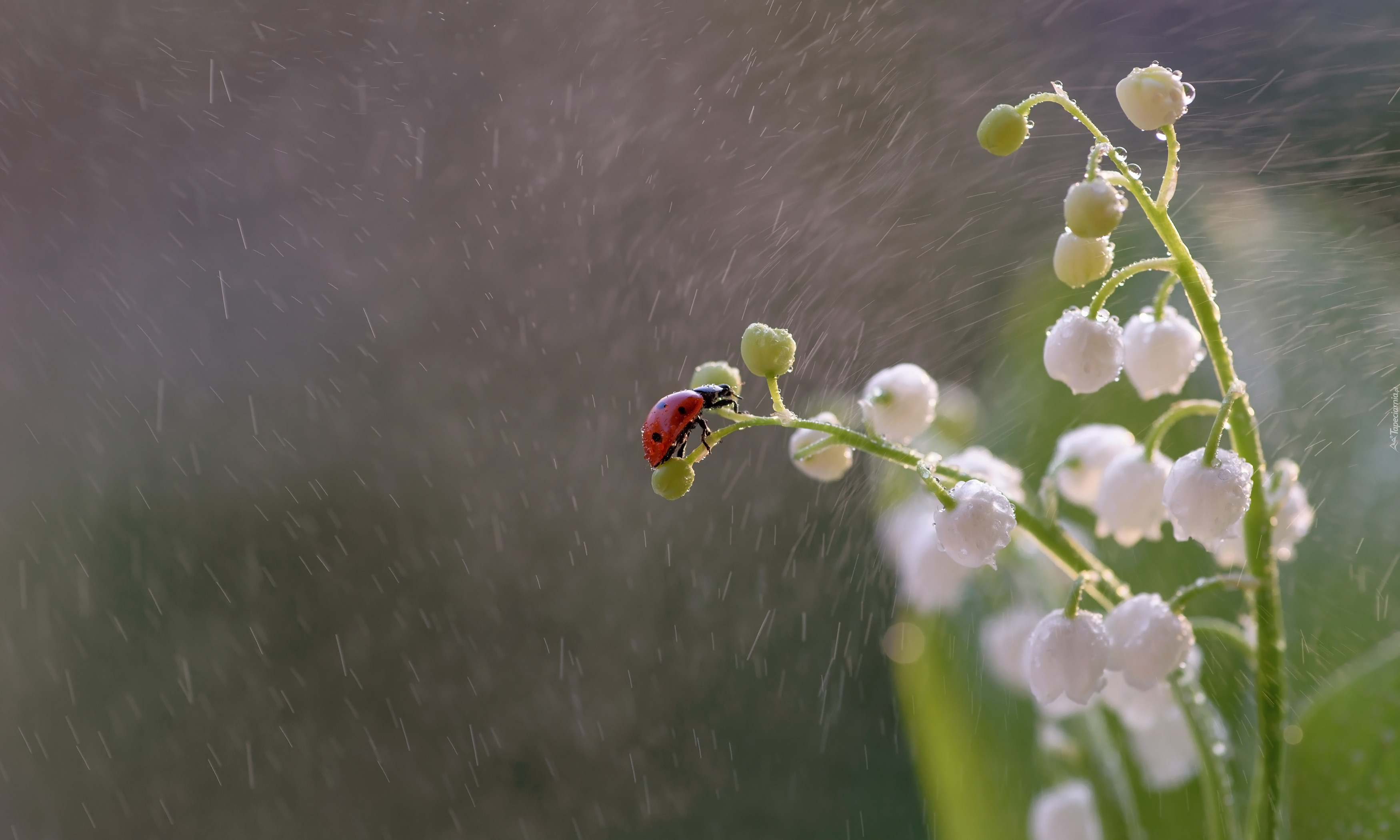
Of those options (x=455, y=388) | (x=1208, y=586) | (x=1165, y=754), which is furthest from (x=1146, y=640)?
(x=455, y=388)

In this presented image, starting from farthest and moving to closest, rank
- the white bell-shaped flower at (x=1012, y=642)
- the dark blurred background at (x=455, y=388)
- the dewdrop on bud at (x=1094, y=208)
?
the dark blurred background at (x=455, y=388) → the white bell-shaped flower at (x=1012, y=642) → the dewdrop on bud at (x=1094, y=208)

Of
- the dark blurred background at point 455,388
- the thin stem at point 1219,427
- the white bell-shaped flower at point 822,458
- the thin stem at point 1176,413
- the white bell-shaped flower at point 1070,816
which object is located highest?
the dark blurred background at point 455,388

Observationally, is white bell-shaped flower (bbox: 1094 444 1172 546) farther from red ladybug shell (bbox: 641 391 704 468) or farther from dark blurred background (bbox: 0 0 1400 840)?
dark blurred background (bbox: 0 0 1400 840)

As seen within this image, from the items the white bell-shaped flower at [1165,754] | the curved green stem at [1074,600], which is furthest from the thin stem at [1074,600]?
the white bell-shaped flower at [1165,754]

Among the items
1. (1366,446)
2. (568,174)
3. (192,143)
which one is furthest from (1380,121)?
(192,143)

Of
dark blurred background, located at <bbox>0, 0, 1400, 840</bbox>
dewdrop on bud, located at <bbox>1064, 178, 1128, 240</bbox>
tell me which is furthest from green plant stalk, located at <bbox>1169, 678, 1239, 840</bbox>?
dark blurred background, located at <bbox>0, 0, 1400, 840</bbox>

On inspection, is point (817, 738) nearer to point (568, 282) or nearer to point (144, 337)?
point (568, 282)

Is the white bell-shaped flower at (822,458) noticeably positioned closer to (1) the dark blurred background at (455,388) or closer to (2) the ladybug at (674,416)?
(2) the ladybug at (674,416)
